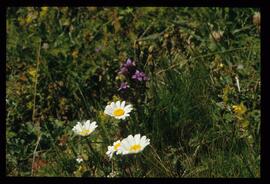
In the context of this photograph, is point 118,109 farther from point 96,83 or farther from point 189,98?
point 96,83

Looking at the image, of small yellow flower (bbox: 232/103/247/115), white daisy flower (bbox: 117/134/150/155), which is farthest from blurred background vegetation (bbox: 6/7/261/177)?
white daisy flower (bbox: 117/134/150/155)

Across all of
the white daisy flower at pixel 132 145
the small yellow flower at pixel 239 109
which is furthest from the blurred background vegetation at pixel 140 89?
the white daisy flower at pixel 132 145

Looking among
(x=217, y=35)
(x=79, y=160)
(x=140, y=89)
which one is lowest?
(x=79, y=160)

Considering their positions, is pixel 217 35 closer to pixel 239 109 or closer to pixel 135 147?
pixel 239 109

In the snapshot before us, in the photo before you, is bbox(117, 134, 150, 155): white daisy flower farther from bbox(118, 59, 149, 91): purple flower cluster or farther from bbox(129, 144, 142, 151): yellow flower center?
bbox(118, 59, 149, 91): purple flower cluster

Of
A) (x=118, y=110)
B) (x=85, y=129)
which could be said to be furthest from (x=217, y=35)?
(x=85, y=129)
